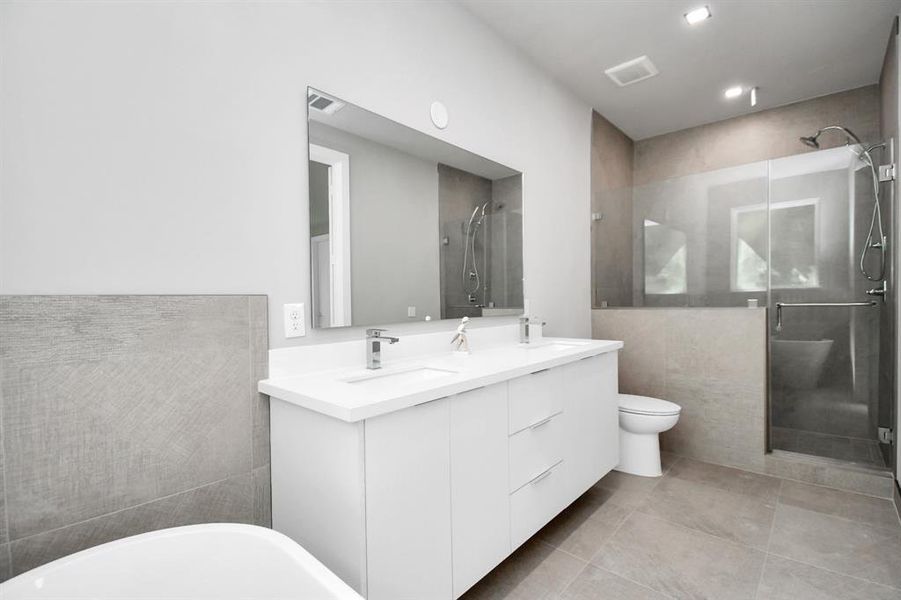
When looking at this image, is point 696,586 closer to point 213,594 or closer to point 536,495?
point 536,495

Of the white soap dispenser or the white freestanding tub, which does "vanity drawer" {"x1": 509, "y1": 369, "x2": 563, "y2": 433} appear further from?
the white freestanding tub

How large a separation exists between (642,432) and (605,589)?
1149 mm

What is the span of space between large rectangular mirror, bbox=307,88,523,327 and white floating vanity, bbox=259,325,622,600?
0.21 meters

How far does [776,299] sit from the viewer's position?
2684mm

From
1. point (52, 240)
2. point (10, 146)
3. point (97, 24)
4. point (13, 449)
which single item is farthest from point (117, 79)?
point (13, 449)

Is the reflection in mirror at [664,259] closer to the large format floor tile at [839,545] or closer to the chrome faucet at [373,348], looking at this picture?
the large format floor tile at [839,545]

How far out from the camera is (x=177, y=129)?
1.25 metres

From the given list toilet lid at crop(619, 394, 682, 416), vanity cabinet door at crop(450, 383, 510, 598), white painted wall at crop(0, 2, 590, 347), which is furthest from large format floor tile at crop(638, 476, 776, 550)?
white painted wall at crop(0, 2, 590, 347)

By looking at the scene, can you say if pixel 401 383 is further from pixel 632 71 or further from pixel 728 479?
pixel 632 71

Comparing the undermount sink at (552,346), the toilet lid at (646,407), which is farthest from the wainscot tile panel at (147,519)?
the toilet lid at (646,407)

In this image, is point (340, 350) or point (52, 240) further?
point (340, 350)

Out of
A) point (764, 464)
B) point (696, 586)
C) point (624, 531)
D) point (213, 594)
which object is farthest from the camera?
point (764, 464)

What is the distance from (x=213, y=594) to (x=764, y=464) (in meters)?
2.91

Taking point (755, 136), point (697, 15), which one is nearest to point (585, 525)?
point (697, 15)
